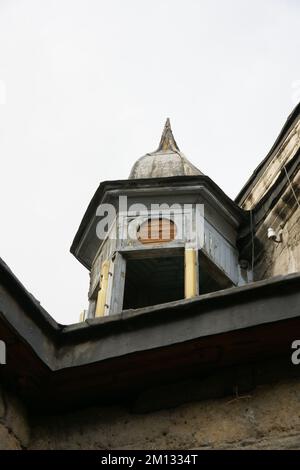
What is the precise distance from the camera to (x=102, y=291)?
29.6ft

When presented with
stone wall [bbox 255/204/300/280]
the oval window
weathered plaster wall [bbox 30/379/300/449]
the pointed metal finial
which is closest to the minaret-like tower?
the oval window

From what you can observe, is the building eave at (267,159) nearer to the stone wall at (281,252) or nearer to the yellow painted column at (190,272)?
the stone wall at (281,252)

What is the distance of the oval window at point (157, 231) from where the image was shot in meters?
9.51

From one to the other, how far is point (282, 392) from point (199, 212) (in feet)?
20.1

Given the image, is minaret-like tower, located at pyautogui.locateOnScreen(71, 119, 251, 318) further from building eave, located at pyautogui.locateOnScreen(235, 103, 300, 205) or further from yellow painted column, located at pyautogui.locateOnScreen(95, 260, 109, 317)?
building eave, located at pyautogui.locateOnScreen(235, 103, 300, 205)

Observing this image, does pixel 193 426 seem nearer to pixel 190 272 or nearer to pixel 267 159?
pixel 190 272

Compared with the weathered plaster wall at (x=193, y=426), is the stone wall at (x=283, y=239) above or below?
above

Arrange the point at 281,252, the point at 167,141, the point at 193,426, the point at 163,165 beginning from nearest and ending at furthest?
the point at 193,426 < the point at 281,252 < the point at 163,165 < the point at 167,141

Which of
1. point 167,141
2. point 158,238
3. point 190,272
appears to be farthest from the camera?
point 167,141

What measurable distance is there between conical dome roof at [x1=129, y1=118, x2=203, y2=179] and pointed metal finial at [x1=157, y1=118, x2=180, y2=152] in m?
0.06

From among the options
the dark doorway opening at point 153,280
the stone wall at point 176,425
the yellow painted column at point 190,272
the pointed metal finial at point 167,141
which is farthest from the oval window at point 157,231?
the stone wall at point 176,425

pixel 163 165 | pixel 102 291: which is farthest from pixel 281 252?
pixel 102 291

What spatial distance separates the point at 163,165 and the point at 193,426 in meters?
7.57

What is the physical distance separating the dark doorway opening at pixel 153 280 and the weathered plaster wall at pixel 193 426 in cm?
532
